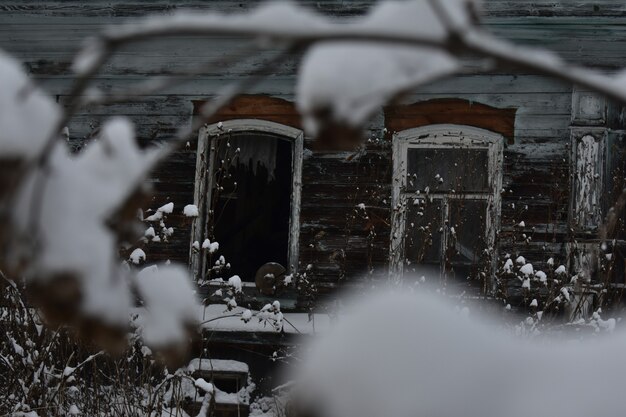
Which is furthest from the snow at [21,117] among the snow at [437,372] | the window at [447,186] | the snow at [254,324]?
the window at [447,186]

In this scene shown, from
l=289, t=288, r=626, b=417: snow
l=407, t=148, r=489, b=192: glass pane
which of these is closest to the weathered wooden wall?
l=407, t=148, r=489, b=192: glass pane

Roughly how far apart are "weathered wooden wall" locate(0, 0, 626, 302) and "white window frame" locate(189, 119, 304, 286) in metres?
0.08

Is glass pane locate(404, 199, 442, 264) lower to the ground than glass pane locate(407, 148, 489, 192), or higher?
lower

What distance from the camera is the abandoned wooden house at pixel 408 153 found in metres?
6.68

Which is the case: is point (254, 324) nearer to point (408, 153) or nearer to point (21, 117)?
point (408, 153)

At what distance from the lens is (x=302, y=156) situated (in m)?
7.03

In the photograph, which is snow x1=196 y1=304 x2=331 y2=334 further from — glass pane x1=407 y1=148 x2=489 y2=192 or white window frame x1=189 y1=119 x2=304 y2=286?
glass pane x1=407 y1=148 x2=489 y2=192

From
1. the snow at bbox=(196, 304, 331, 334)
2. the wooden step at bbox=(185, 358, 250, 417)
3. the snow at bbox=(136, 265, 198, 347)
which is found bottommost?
the wooden step at bbox=(185, 358, 250, 417)

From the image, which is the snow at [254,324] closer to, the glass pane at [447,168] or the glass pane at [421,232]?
the glass pane at [421,232]

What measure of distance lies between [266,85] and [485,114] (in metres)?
1.98

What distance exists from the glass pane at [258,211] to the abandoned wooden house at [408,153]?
2.60 feet

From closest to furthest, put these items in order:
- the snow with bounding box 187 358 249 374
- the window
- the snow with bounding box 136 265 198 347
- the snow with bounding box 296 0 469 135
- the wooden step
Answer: the snow with bounding box 296 0 469 135 → the snow with bounding box 136 265 198 347 → the wooden step → the snow with bounding box 187 358 249 374 → the window

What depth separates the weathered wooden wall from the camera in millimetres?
6773

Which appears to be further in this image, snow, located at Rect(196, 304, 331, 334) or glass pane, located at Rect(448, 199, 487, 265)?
glass pane, located at Rect(448, 199, 487, 265)
